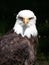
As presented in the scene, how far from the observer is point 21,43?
24.3 ft

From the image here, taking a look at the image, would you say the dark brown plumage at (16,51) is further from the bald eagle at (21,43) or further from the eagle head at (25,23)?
the eagle head at (25,23)

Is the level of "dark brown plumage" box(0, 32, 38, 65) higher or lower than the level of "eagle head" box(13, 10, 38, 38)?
lower

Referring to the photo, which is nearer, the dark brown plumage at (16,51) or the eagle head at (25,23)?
the dark brown plumage at (16,51)

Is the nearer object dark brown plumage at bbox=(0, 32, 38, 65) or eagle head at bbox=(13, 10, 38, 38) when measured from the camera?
dark brown plumage at bbox=(0, 32, 38, 65)

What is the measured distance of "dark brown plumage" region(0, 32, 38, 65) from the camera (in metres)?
7.21

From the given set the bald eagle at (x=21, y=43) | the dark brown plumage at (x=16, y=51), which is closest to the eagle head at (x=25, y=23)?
the bald eagle at (x=21, y=43)

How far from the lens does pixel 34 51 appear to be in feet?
24.7

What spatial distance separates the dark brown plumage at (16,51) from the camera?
7.21 metres

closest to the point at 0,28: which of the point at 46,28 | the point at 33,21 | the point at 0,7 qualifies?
the point at 46,28

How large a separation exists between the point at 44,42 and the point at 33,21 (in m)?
3.98

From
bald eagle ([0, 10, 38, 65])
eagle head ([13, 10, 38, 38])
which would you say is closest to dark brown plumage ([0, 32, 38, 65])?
bald eagle ([0, 10, 38, 65])

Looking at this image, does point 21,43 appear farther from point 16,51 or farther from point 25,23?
point 25,23

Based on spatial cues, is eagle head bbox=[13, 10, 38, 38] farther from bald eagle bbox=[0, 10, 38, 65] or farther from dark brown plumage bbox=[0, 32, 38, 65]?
dark brown plumage bbox=[0, 32, 38, 65]

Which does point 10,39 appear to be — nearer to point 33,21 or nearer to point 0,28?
point 33,21
